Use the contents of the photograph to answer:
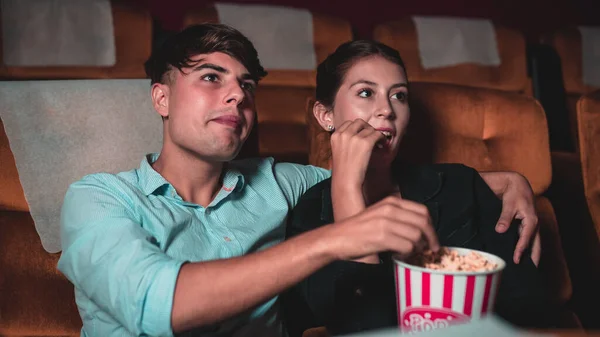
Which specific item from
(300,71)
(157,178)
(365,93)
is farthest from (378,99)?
(300,71)

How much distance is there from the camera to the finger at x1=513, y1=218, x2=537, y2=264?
1.17 meters

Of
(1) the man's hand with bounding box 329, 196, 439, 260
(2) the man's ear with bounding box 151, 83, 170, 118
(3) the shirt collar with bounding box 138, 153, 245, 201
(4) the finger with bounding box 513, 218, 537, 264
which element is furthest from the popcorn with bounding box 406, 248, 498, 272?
(2) the man's ear with bounding box 151, 83, 170, 118

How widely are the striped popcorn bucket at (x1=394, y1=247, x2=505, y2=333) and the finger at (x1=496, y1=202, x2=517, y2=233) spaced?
46 centimetres

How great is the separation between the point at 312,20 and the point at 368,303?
4.75 feet

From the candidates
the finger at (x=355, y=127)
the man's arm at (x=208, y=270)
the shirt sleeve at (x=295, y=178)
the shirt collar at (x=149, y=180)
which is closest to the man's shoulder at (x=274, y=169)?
the shirt sleeve at (x=295, y=178)

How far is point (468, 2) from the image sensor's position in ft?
10.4

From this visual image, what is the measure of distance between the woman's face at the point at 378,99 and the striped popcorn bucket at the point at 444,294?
0.52m

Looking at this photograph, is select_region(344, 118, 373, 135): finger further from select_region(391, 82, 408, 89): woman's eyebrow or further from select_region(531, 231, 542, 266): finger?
select_region(531, 231, 542, 266): finger

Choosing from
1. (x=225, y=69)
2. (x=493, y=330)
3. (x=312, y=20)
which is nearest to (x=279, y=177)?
(x=225, y=69)

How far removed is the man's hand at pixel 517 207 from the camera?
3.97 feet

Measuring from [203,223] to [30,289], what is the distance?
0.47 metres

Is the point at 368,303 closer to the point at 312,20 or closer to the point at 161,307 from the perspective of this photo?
the point at 161,307

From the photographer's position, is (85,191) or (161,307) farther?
(85,191)

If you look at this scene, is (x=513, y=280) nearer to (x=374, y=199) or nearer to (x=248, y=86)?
(x=374, y=199)
